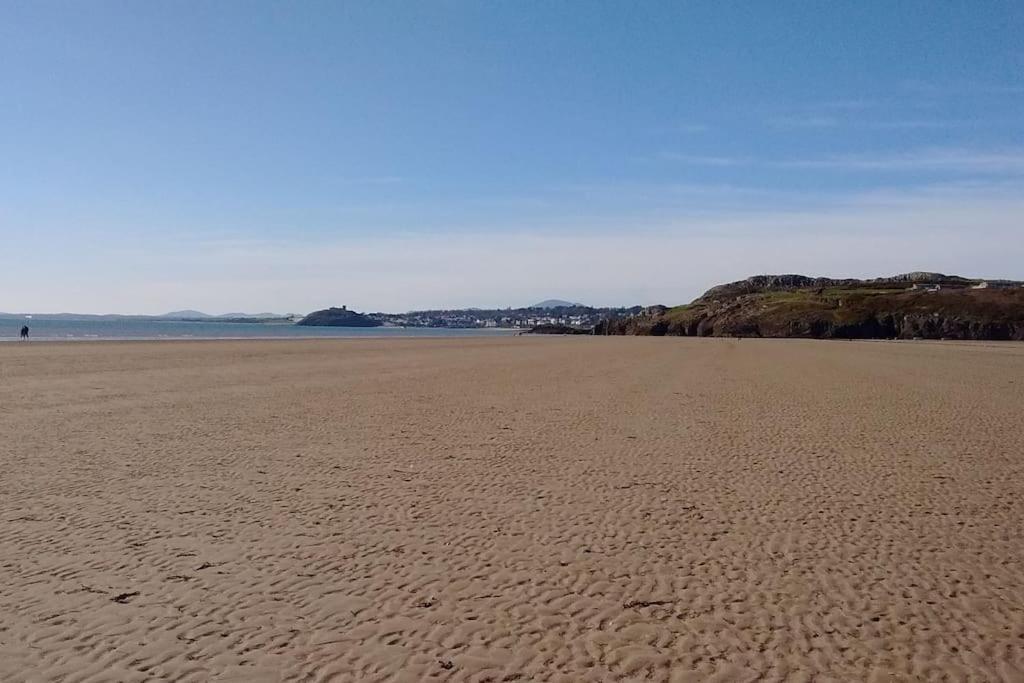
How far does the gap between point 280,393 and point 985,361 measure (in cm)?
4436

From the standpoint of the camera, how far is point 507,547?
870cm

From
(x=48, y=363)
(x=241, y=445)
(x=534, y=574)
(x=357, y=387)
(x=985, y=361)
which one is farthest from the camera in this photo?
(x=985, y=361)

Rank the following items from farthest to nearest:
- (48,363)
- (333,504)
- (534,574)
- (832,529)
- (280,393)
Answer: (48,363) < (280,393) < (333,504) < (832,529) < (534,574)

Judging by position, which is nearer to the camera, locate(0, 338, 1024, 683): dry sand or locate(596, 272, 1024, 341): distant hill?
locate(0, 338, 1024, 683): dry sand

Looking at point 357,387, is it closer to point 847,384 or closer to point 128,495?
point 128,495

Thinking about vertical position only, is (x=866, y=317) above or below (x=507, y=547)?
above

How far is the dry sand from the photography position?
599 centimetres

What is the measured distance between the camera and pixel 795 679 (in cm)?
560

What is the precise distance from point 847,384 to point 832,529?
887 inches

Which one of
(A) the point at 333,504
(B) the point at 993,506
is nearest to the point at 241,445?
(A) the point at 333,504

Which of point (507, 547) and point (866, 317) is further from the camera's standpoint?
point (866, 317)

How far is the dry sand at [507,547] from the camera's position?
5.99 m

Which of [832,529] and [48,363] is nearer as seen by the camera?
[832,529]

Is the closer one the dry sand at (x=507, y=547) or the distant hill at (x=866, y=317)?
the dry sand at (x=507, y=547)
